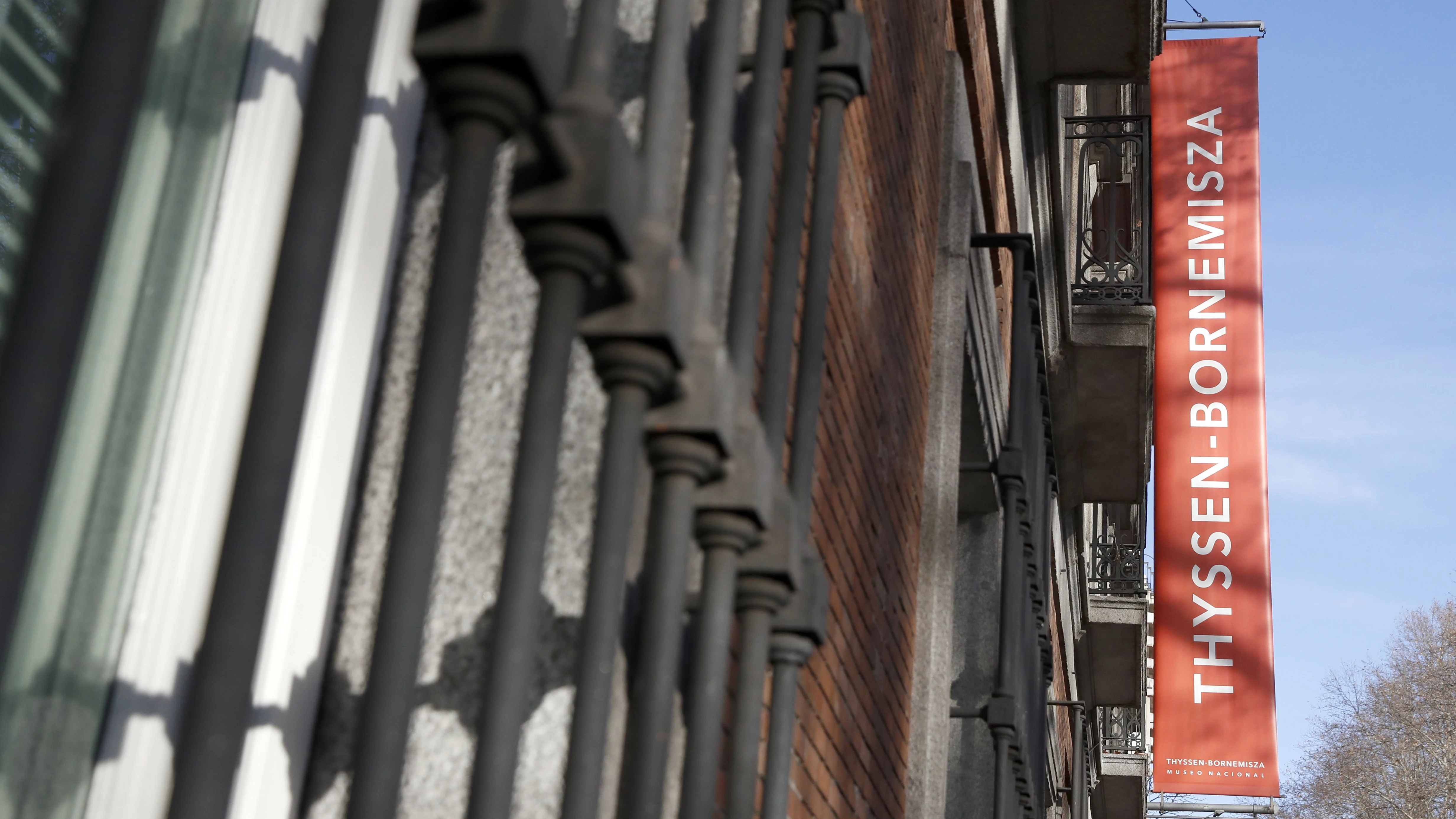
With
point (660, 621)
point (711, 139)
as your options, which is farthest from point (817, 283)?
point (660, 621)

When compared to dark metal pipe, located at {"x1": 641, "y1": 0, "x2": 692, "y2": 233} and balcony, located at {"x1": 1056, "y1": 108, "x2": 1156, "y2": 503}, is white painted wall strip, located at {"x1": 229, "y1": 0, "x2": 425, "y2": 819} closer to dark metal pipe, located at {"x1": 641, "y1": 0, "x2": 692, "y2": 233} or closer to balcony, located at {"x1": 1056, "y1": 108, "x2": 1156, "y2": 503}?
dark metal pipe, located at {"x1": 641, "y1": 0, "x2": 692, "y2": 233}

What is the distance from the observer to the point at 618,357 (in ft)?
5.68

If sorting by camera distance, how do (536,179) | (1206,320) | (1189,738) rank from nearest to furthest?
1. (536,179)
2. (1189,738)
3. (1206,320)

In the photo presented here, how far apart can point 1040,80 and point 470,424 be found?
22.9 ft

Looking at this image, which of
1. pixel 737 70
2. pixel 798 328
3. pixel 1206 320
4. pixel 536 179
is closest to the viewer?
pixel 536 179

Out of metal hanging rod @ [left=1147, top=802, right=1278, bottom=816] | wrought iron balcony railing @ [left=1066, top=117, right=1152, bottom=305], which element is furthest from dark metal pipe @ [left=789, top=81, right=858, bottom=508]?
metal hanging rod @ [left=1147, top=802, right=1278, bottom=816]

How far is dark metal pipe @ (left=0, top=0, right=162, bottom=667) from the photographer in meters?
1.12

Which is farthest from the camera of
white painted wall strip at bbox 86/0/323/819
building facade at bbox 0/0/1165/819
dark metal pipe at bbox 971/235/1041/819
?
dark metal pipe at bbox 971/235/1041/819

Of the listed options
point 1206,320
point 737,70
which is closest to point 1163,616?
point 1206,320

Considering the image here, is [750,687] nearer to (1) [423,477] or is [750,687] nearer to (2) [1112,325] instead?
(1) [423,477]

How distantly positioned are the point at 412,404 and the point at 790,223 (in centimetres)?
110

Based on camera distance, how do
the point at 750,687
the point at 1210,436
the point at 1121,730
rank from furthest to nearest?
the point at 1121,730 < the point at 1210,436 < the point at 750,687

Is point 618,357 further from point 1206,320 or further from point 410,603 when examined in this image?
point 1206,320

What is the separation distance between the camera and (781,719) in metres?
2.35
